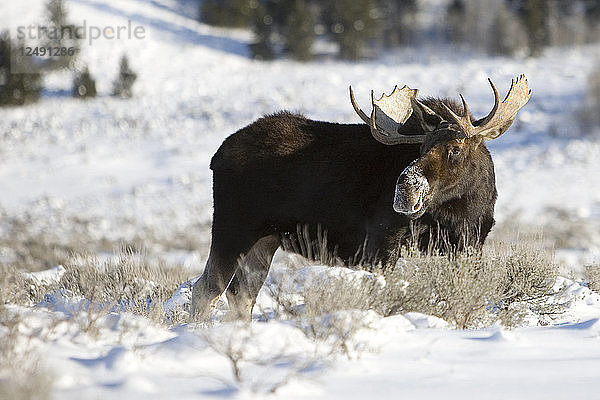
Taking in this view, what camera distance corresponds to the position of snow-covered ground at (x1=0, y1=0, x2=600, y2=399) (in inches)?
152

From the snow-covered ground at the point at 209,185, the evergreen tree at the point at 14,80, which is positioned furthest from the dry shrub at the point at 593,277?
the evergreen tree at the point at 14,80

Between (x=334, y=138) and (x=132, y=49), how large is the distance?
30243mm

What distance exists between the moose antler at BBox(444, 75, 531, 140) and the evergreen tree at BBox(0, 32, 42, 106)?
26704mm

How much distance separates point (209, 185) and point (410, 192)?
16.4m

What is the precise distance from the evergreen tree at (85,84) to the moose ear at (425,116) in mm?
25562

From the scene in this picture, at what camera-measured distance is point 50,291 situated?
301 inches

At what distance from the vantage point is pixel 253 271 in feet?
24.0

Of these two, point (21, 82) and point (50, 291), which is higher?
point (21, 82)

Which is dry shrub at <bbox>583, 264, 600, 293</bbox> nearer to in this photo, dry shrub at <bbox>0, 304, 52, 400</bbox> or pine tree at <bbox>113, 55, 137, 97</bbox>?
dry shrub at <bbox>0, 304, 52, 400</bbox>

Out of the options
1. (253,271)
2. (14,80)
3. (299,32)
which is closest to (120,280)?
(253,271)

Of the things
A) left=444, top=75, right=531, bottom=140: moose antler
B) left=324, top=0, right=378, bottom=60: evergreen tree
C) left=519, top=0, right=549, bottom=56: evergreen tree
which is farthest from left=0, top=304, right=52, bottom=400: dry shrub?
left=324, top=0, right=378, bottom=60: evergreen tree

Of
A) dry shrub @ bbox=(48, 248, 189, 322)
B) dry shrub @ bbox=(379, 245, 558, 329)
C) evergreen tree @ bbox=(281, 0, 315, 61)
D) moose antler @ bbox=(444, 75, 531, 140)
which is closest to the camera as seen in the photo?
dry shrub @ bbox=(379, 245, 558, 329)

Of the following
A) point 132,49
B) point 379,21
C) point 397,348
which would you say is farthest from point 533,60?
point 397,348

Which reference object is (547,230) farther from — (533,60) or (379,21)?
(379,21)
